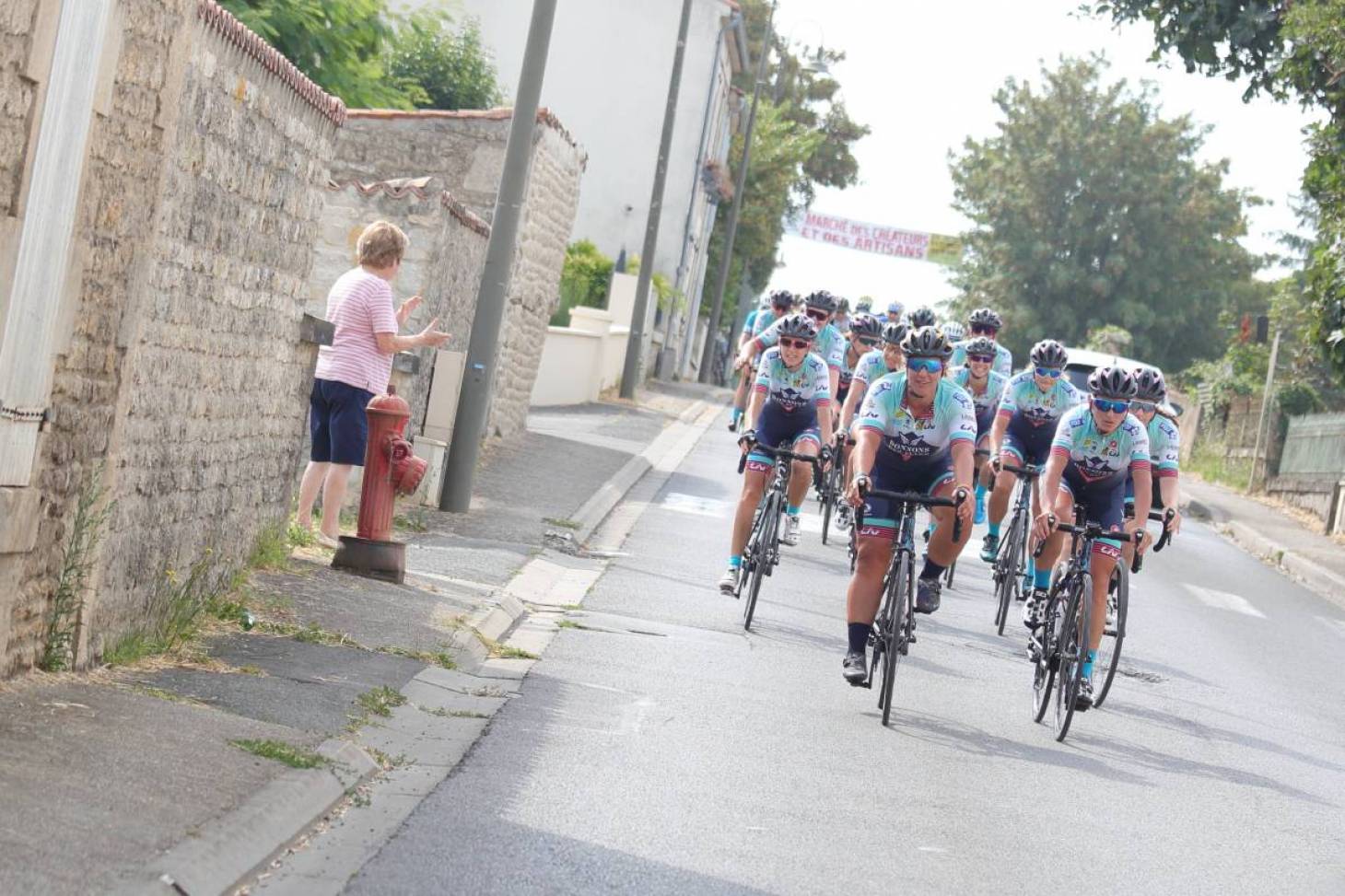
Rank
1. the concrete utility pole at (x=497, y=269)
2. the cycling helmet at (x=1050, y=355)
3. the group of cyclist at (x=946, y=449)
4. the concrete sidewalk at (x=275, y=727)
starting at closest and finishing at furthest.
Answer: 1. the concrete sidewalk at (x=275, y=727)
2. the group of cyclist at (x=946, y=449)
3. the cycling helmet at (x=1050, y=355)
4. the concrete utility pole at (x=497, y=269)

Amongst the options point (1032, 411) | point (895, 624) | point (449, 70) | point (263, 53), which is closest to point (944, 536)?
point (895, 624)

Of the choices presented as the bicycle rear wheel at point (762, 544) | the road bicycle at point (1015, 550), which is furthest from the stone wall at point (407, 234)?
the road bicycle at point (1015, 550)

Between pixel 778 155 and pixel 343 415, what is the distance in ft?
150

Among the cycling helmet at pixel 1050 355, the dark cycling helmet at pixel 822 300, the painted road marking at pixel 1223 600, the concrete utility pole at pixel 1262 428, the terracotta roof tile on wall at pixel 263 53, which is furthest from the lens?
the concrete utility pole at pixel 1262 428

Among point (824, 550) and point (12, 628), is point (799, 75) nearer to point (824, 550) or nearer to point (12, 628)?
point (824, 550)

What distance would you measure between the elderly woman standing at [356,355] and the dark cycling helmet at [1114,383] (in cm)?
380

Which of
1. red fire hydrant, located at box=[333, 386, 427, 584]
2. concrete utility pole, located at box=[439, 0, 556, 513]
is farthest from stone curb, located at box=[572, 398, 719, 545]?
red fire hydrant, located at box=[333, 386, 427, 584]

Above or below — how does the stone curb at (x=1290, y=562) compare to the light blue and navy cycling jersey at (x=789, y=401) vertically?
below

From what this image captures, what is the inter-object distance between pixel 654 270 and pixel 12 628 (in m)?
40.6

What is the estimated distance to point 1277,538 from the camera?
27.4 metres

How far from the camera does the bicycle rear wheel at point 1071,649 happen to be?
32.6 ft

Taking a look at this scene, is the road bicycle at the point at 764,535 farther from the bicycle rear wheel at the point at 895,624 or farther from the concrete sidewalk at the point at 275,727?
the bicycle rear wheel at the point at 895,624

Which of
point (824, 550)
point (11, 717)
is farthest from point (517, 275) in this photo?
point (11, 717)

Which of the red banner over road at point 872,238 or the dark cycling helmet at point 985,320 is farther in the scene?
the red banner over road at point 872,238
